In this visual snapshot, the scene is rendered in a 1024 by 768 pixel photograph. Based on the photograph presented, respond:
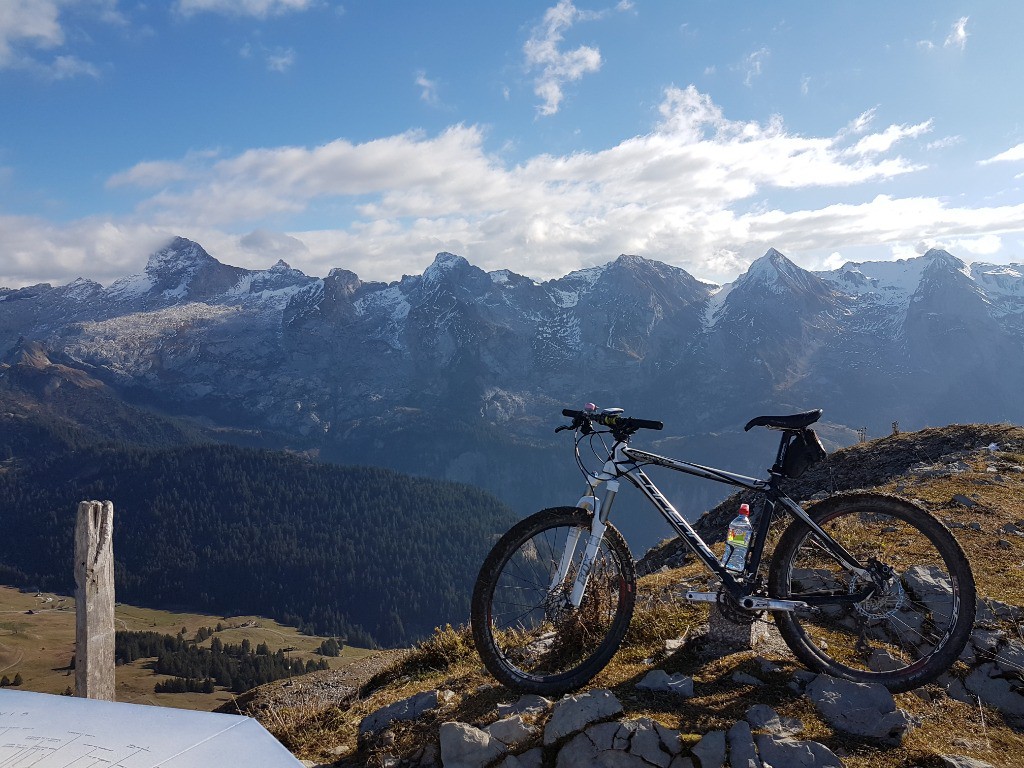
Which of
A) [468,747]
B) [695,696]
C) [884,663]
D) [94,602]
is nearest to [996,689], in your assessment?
[884,663]

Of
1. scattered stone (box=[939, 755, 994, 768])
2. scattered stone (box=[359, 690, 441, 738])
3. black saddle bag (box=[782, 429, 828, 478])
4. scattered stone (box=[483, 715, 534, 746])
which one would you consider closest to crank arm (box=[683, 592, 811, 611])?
black saddle bag (box=[782, 429, 828, 478])

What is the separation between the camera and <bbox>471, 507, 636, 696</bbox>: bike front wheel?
607 cm

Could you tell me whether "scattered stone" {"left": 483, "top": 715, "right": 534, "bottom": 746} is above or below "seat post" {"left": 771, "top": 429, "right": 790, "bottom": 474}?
below

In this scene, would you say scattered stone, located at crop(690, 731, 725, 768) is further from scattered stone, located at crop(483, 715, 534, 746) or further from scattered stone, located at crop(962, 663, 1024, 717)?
scattered stone, located at crop(962, 663, 1024, 717)

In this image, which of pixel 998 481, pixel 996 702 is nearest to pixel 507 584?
pixel 996 702

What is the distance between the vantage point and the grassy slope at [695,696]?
4871 mm

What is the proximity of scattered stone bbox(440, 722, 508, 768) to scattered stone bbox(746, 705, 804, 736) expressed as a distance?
6.63 feet

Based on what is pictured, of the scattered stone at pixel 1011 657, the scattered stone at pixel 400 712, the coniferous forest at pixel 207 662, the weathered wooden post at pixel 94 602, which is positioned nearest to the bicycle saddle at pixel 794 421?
the scattered stone at pixel 1011 657

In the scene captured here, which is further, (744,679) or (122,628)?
(122,628)

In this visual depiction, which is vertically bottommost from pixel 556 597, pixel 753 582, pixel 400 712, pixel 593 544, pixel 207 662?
pixel 207 662

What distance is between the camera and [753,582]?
6027mm

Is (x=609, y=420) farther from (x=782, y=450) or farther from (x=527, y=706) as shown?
(x=527, y=706)

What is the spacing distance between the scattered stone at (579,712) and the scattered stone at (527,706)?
0.37 meters

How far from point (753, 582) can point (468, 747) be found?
3.06 meters
